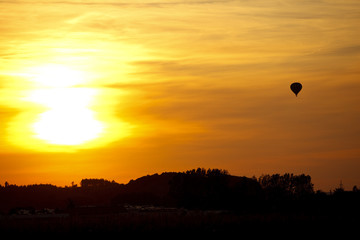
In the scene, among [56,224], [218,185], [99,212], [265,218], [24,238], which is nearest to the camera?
[24,238]

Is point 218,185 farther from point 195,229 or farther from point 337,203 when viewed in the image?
point 195,229

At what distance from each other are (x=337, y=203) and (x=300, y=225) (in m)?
29.4

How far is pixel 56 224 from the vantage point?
97.2 meters

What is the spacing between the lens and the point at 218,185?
17525cm

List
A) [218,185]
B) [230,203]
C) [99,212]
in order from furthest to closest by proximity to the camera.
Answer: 1. [218,185]
2. [230,203]
3. [99,212]

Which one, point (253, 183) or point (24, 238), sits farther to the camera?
point (253, 183)

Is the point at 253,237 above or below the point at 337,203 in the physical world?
below

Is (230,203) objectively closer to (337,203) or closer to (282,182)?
(337,203)

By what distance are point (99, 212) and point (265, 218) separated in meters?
30.0

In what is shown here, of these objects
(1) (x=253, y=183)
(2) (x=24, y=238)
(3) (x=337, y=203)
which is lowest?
(2) (x=24, y=238)

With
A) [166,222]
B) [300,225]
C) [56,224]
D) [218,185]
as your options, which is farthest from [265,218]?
[218,185]

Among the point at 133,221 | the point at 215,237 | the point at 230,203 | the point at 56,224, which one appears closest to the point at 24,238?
the point at 56,224

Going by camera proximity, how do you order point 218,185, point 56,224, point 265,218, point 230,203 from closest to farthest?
point 56,224
point 265,218
point 230,203
point 218,185

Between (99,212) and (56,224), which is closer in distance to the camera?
(56,224)
